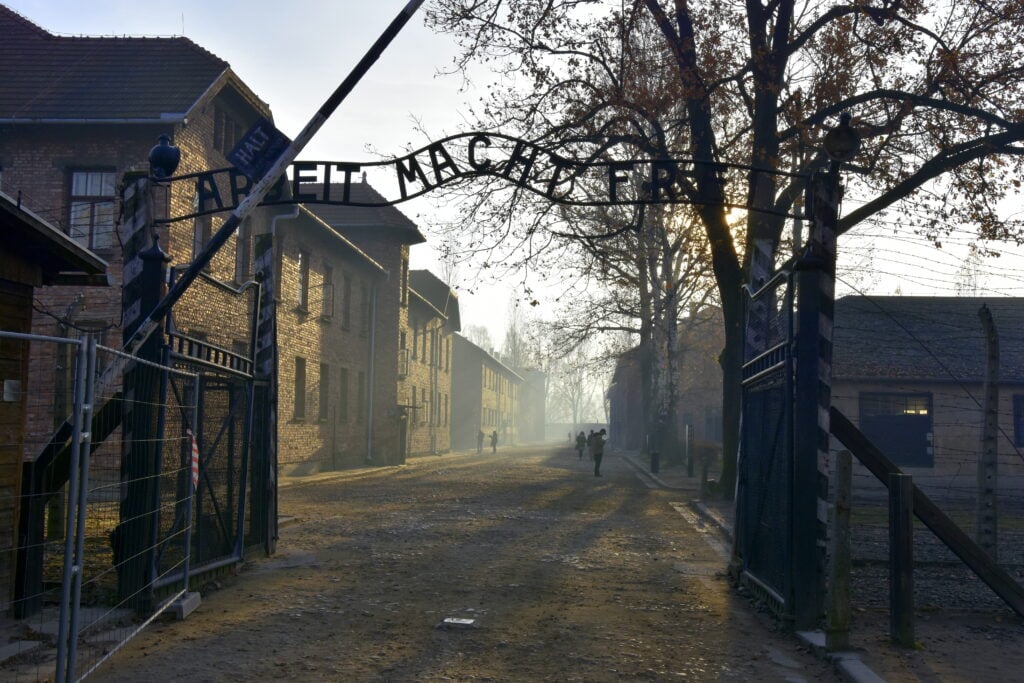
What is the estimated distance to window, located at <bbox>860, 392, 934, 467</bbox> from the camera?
31828mm

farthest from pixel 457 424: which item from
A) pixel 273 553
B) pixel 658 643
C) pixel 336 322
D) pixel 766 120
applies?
pixel 658 643

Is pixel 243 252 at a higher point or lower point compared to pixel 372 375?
higher

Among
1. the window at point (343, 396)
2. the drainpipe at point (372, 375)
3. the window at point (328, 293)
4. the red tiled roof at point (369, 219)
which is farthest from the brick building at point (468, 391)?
the window at point (328, 293)

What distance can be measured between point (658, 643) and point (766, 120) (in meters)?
13.2

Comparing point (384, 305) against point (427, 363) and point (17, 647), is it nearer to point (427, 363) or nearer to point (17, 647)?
point (427, 363)

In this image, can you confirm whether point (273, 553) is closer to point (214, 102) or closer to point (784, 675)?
point (784, 675)

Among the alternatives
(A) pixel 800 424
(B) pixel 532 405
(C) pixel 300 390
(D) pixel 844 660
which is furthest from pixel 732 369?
(B) pixel 532 405

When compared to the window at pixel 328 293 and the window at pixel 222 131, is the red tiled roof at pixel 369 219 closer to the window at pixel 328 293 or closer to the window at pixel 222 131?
the window at pixel 328 293

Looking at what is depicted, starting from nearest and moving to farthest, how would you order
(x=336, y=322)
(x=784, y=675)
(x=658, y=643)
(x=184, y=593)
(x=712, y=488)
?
(x=784, y=675)
(x=658, y=643)
(x=184, y=593)
(x=712, y=488)
(x=336, y=322)

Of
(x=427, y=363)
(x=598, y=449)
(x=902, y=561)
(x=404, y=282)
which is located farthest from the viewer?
(x=427, y=363)

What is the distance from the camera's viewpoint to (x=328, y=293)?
1298 inches

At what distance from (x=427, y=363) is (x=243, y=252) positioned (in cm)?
2553

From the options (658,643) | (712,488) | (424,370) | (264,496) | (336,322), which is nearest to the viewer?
(658,643)

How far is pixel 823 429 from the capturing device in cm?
759
